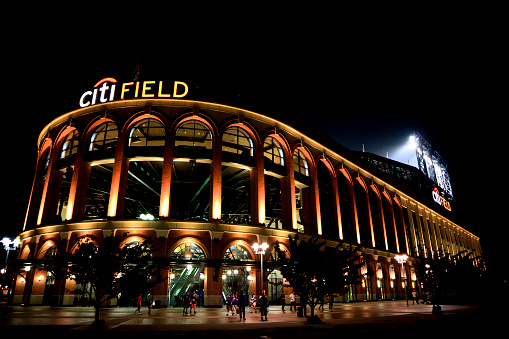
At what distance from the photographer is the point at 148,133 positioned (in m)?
38.0

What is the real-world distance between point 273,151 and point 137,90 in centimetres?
1679

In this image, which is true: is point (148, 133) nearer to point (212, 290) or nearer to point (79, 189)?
point (79, 189)

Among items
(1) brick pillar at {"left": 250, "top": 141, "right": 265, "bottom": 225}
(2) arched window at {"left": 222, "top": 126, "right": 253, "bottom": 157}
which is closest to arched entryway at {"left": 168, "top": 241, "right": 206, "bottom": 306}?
(1) brick pillar at {"left": 250, "top": 141, "right": 265, "bottom": 225}

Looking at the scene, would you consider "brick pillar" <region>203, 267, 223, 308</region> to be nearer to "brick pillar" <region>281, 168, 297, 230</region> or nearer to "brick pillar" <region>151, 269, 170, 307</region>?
"brick pillar" <region>151, 269, 170, 307</region>

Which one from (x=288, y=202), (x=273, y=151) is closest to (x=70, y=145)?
(x=273, y=151)

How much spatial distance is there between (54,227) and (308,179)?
28.8 metres

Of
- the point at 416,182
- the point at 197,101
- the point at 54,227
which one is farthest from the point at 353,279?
the point at 416,182

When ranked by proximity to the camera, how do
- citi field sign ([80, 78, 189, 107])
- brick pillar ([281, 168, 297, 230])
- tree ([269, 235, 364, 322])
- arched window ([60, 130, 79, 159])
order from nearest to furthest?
tree ([269, 235, 364, 322]) < citi field sign ([80, 78, 189, 107]) < brick pillar ([281, 168, 297, 230]) < arched window ([60, 130, 79, 159])

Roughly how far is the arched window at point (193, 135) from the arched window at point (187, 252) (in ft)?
35.1

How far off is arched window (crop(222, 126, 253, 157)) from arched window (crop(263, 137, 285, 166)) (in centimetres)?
220

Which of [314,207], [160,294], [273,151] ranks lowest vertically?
[160,294]

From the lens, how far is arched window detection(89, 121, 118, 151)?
38.3 metres

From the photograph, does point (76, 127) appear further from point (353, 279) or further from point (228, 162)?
point (353, 279)

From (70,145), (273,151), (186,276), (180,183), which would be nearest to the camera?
(186,276)
